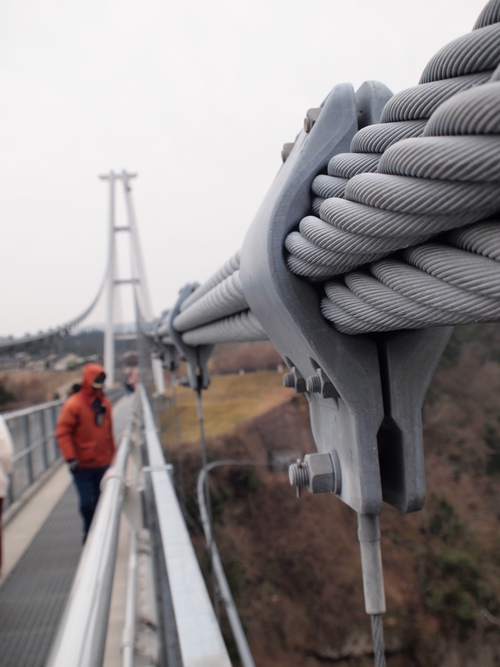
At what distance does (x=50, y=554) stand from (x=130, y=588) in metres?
1.55

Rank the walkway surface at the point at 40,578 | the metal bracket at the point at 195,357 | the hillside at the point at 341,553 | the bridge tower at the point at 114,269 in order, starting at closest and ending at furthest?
the walkway surface at the point at 40,578 < the metal bracket at the point at 195,357 < the bridge tower at the point at 114,269 < the hillside at the point at 341,553

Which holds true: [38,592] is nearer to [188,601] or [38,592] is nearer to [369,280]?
[188,601]

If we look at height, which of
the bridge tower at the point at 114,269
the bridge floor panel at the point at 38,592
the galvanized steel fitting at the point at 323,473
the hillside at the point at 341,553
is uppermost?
the bridge tower at the point at 114,269

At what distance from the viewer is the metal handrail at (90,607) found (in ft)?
2.11

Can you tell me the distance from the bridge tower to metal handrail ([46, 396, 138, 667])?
13.4m

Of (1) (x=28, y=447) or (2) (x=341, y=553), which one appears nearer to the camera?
(1) (x=28, y=447)

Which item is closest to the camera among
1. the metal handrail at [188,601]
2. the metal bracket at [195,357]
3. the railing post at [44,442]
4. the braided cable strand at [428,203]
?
the braided cable strand at [428,203]

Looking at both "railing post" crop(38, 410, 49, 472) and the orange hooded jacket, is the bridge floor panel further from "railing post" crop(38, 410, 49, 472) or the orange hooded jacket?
"railing post" crop(38, 410, 49, 472)

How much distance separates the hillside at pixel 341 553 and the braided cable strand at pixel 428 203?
638 inches

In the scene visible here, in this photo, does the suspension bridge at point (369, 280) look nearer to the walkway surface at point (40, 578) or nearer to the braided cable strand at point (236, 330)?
the braided cable strand at point (236, 330)

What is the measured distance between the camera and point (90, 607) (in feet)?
2.42

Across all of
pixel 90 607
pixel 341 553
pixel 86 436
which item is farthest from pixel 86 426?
pixel 341 553

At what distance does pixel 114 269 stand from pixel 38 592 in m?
14.1

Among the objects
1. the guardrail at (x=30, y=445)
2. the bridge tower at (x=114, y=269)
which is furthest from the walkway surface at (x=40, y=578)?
the bridge tower at (x=114, y=269)
